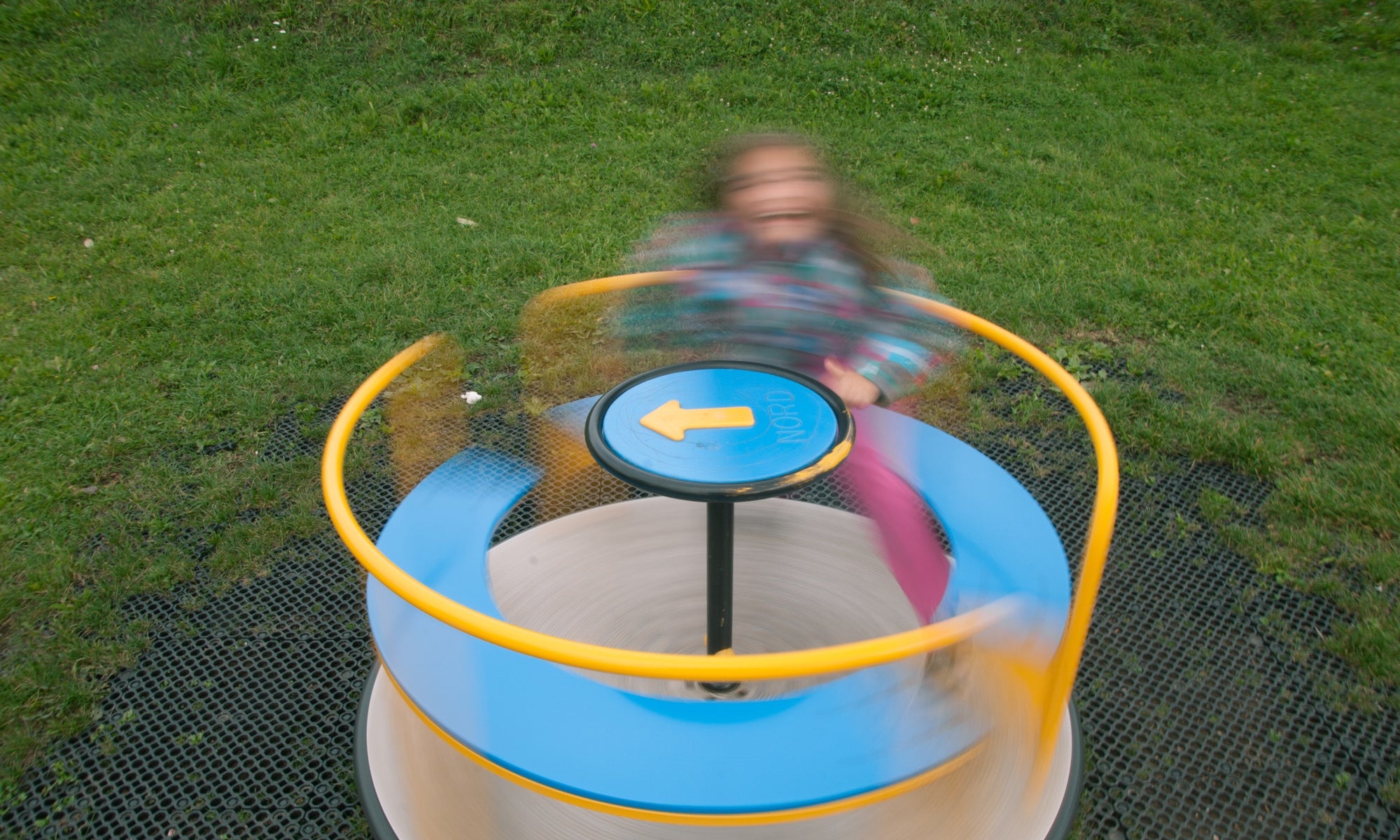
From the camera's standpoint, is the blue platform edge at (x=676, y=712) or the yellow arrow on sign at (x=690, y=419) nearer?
the blue platform edge at (x=676, y=712)

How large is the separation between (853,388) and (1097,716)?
1.11 meters

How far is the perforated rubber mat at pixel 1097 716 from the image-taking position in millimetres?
2346

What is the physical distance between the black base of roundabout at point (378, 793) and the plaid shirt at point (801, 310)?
39.2 inches

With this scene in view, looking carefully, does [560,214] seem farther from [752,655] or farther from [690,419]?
[752,655]

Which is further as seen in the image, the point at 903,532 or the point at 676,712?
the point at 903,532

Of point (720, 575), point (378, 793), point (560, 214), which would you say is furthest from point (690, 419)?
point (560, 214)

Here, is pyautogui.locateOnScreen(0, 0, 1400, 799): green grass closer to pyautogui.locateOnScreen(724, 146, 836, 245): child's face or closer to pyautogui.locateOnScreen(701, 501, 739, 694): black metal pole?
pyautogui.locateOnScreen(701, 501, 739, 694): black metal pole

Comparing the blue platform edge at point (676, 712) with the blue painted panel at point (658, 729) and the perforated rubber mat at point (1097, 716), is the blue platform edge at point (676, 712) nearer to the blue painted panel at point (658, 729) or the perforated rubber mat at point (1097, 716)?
the blue painted panel at point (658, 729)

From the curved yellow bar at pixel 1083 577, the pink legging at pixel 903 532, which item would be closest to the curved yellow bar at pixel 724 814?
the curved yellow bar at pixel 1083 577

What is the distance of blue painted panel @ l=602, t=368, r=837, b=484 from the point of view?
2.12m

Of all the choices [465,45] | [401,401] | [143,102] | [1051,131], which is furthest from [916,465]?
[143,102]

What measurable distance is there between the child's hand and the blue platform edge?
1.17ft

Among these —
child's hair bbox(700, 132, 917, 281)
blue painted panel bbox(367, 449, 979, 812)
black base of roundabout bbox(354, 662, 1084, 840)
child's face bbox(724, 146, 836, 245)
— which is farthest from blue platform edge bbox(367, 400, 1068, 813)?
child's face bbox(724, 146, 836, 245)

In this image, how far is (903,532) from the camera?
2.48 meters
